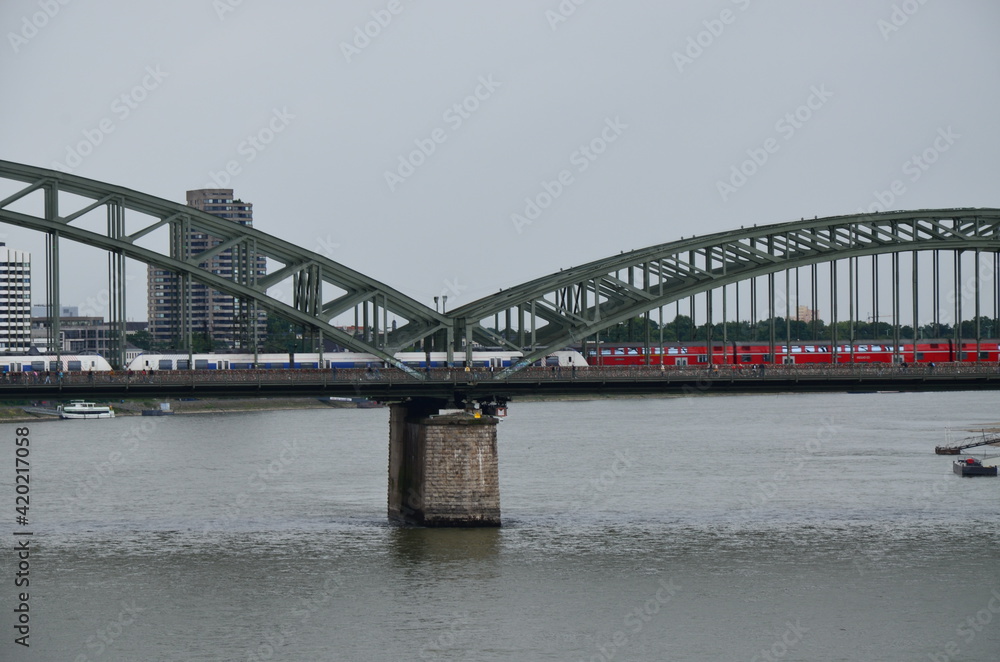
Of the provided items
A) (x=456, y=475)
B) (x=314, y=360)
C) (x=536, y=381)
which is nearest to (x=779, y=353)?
(x=314, y=360)

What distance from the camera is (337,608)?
46.9m

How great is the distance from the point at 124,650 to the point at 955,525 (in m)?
35.1

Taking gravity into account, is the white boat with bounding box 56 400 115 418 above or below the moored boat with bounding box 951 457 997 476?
Answer: above

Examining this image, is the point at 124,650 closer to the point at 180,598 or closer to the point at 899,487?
the point at 180,598

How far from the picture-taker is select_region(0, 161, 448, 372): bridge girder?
212 ft

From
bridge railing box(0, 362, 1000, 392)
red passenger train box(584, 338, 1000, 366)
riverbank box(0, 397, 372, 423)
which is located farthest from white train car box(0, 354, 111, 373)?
riverbank box(0, 397, 372, 423)

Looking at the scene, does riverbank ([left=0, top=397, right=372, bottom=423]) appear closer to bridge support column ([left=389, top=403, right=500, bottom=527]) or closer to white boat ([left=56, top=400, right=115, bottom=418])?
white boat ([left=56, top=400, right=115, bottom=418])

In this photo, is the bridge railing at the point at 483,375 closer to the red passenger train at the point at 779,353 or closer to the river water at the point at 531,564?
the river water at the point at 531,564

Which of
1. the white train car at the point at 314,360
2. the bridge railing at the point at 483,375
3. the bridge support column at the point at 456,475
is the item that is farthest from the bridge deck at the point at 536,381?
the white train car at the point at 314,360

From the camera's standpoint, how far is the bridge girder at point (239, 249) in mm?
64625

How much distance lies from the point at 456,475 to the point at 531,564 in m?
9.73

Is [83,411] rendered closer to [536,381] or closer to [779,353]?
[779,353]

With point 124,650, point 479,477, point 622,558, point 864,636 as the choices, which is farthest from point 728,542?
point 124,650

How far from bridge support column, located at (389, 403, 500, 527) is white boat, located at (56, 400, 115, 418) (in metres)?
99.4
